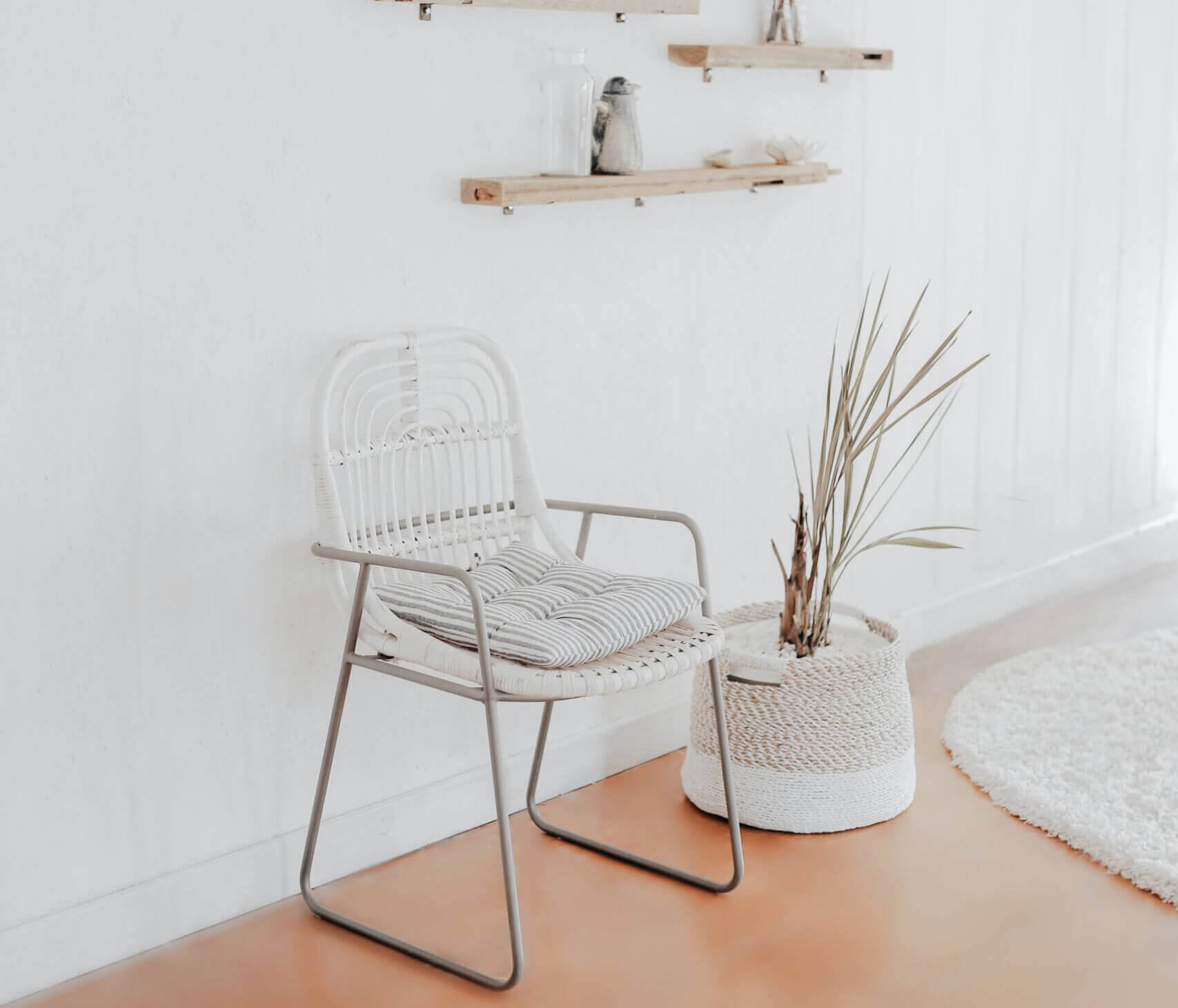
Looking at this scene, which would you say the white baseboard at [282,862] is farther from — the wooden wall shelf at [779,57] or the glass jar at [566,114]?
the wooden wall shelf at [779,57]

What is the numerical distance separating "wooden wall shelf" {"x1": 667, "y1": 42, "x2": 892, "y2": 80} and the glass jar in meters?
0.36

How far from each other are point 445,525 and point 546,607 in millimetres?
318

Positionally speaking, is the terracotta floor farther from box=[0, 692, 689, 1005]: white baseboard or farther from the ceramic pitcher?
the ceramic pitcher

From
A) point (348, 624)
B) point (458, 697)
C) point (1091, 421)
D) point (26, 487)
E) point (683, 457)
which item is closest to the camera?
point (26, 487)

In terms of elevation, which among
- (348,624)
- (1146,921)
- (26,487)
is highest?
(26,487)

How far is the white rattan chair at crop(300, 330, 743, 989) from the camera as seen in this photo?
1.88 meters

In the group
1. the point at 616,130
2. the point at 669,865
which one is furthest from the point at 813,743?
the point at 616,130

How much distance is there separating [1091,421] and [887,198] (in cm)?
135

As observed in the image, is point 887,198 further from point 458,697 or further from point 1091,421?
point 458,697

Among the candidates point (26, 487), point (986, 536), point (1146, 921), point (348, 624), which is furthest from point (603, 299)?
point (986, 536)

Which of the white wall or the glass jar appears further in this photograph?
the glass jar

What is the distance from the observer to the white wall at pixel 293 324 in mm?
1855

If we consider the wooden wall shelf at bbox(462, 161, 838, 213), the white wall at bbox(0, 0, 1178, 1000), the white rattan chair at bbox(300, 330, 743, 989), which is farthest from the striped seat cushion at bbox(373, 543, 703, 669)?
the wooden wall shelf at bbox(462, 161, 838, 213)

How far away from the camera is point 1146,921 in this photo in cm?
211
